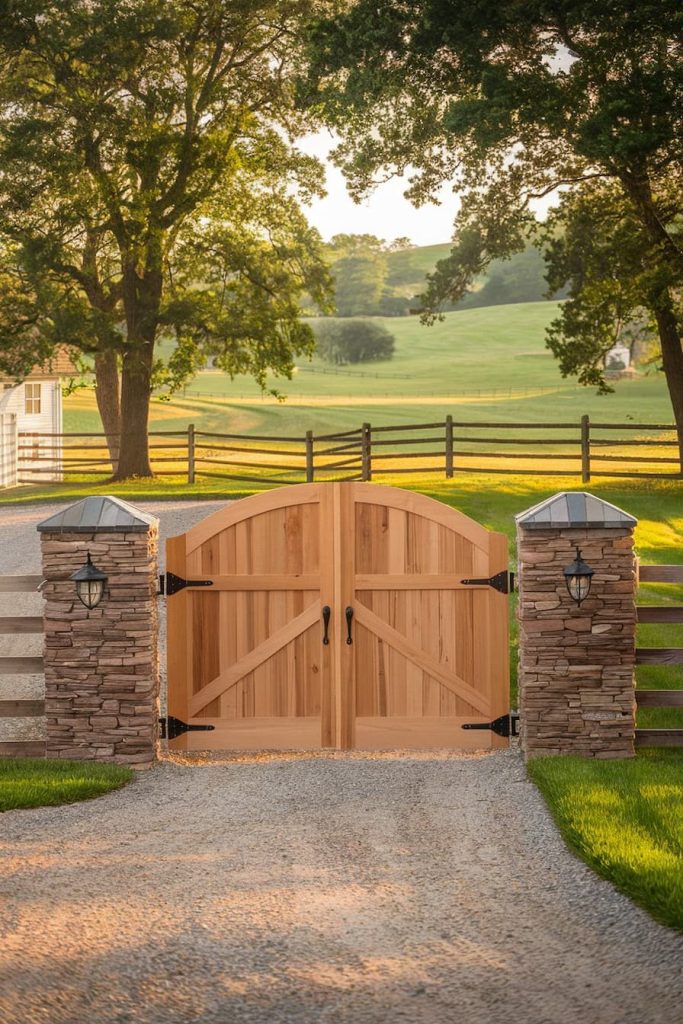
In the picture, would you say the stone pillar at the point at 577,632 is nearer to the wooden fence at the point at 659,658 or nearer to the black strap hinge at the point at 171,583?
the wooden fence at the point at 659,658

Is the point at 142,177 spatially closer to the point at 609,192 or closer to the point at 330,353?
the point at 609,192

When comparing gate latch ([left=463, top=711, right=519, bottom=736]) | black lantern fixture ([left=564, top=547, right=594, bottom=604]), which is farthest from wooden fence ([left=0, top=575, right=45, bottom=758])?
black lantern fixture ([left=564, top=547, right=594, bottom=604])

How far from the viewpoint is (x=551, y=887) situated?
6.39 metres

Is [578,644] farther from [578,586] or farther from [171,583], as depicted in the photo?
[171,583]

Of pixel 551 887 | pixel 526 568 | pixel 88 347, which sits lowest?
pixel 551 887

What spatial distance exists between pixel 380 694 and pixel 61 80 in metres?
23.4

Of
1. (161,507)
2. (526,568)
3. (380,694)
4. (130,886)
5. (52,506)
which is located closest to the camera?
(130,886)

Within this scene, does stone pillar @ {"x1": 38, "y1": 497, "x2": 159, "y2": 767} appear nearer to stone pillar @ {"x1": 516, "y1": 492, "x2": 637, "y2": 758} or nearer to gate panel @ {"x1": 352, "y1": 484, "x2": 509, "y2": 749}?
gate panel @ {"x1": 352, "y1": 484, "x2": 509, "y2": 749}

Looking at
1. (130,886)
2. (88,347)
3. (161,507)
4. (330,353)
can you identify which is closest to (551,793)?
(130,886)

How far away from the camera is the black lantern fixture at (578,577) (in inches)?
339

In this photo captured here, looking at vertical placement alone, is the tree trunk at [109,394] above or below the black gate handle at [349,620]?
above

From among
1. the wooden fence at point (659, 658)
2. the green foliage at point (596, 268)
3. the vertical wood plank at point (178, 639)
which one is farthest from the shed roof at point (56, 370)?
the wooden fence at point (659, 658)

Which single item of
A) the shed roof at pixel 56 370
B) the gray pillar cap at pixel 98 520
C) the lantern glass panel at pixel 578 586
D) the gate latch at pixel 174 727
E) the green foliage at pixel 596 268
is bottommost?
the gate latch at pixel 174 727

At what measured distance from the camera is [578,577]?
866 centimetres
